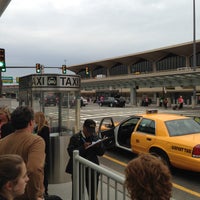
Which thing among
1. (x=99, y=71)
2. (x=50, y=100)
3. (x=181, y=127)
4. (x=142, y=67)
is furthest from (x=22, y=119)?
(x=99, y=71)

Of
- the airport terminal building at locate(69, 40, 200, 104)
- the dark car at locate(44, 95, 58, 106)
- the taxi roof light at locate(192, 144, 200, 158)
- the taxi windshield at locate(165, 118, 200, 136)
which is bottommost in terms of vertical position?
the taxi roof light at locate(192, 144, 200, 158)

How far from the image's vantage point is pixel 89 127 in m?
4.44

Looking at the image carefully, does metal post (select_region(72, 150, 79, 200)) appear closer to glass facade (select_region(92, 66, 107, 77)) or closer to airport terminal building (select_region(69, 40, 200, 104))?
airport terminal building (select_region(69, 40, 200, 104))

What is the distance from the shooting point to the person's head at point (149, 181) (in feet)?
6.21

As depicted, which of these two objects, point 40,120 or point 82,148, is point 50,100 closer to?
point 40,120

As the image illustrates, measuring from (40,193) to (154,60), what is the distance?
80.5 meters

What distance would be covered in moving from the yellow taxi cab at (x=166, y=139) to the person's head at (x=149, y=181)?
5136 mm

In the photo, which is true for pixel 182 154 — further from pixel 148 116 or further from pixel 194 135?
pixel 148 116

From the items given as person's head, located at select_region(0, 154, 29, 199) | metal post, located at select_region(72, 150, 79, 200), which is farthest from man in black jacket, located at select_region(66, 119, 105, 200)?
person's head, located at select_region(0, 154, 29, 199)

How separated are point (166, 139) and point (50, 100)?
2894 millimetres

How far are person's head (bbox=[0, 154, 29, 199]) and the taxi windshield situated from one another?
5.95 m

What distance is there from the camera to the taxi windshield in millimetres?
7758

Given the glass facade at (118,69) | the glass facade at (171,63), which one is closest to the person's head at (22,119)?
the glass facade at (171,63)

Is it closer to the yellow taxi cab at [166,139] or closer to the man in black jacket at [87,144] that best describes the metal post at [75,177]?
the man in black jacket at [87,144]
